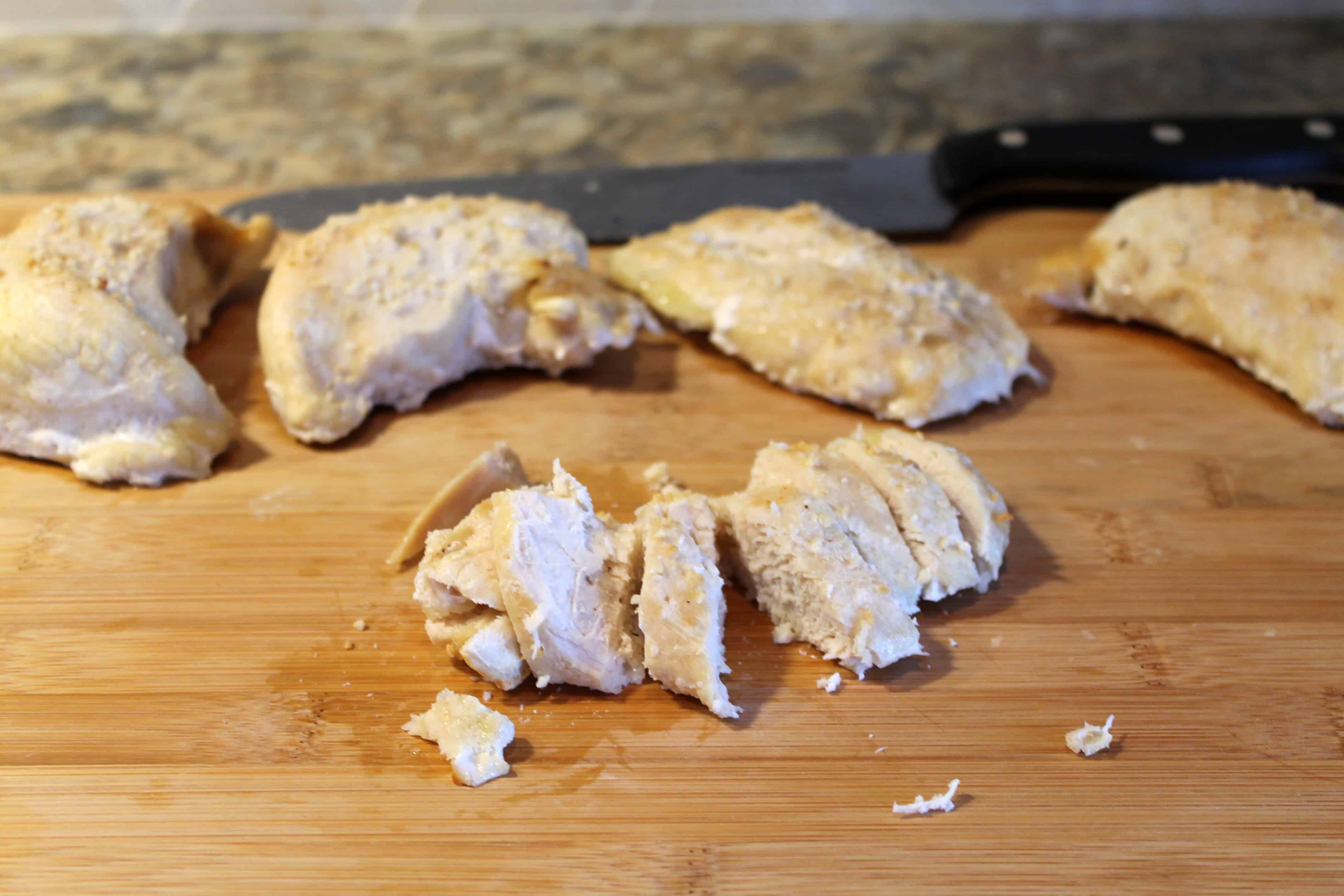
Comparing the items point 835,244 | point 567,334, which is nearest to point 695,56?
point 835,244

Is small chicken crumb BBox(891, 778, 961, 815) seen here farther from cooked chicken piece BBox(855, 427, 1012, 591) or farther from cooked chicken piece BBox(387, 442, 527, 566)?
cooked chicken piece BBox(387, 442, 527, 566)

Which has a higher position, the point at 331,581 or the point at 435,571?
the point at 435,571

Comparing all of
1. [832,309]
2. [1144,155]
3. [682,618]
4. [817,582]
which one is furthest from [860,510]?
[1144,155]

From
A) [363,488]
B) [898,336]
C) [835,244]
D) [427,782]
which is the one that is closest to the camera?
[427,782]

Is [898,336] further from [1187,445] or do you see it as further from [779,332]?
[1187,445]

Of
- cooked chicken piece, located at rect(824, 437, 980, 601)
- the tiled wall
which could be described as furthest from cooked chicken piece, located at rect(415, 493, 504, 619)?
the tiled wall

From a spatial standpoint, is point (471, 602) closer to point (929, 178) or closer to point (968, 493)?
point (968, 493)

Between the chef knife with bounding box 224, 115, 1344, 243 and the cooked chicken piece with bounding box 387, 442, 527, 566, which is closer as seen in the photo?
the cooked chicken piece with bounding box 387, 442, 527, 566
